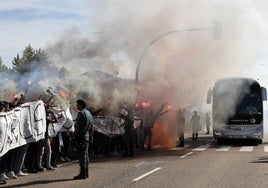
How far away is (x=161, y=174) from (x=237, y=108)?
1217cm

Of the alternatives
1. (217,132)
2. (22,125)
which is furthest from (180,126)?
(22,125)

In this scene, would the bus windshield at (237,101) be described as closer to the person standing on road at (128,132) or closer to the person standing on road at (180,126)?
the person standing on road at (180,126)

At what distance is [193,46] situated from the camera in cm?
2391

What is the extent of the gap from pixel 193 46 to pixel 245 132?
490cm

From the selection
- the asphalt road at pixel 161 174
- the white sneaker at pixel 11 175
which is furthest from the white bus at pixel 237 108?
the white sneaker at pixel 11 175

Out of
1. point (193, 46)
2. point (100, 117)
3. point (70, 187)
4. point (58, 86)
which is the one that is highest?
point (193, 46)

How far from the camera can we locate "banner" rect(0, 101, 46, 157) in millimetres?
10380

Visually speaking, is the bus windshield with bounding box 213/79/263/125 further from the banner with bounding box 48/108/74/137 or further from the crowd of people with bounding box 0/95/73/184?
the banner with bounding box 48/108/74/137

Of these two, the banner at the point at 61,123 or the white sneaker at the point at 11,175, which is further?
the banner at the point at 61,123

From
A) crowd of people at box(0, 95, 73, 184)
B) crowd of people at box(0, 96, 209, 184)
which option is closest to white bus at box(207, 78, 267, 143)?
crowd of people at box(0, 96, 209, 184)

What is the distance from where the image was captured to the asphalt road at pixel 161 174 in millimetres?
9977

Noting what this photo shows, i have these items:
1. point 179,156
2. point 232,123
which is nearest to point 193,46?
point 232,123

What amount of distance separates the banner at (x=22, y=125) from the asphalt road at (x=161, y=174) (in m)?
0.84

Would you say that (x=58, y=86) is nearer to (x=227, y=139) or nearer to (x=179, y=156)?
(x=179, y=156)
